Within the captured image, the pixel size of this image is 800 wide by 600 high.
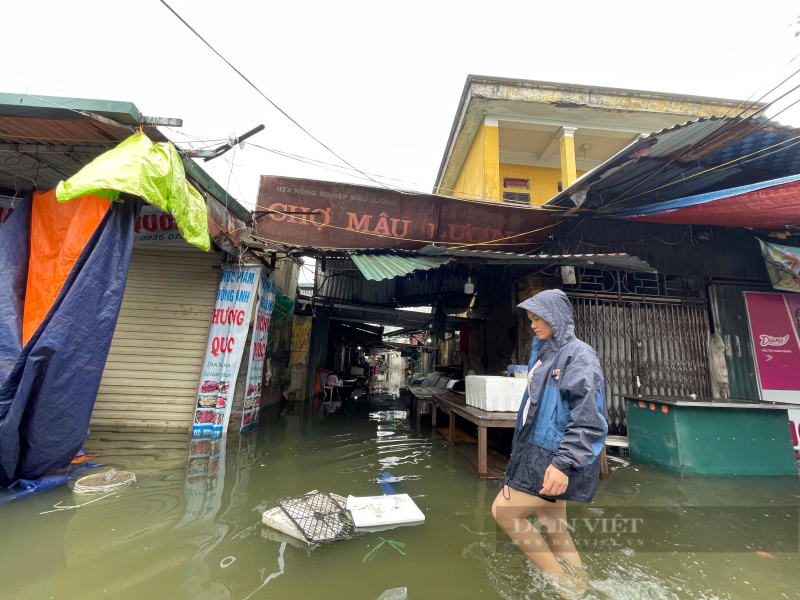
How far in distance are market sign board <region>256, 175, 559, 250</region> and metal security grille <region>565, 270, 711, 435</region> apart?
167 cm

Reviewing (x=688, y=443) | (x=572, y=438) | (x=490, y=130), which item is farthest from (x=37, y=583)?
(x=490, y=130)

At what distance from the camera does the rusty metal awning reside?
5.02 metres

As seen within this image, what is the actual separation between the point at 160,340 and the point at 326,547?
4.99 meters

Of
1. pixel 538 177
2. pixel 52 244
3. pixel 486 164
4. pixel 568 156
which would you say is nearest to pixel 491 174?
pixel 486 164

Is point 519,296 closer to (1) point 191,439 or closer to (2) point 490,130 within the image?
(2) point 490,130

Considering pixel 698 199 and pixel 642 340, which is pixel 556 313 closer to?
pixel 698 199

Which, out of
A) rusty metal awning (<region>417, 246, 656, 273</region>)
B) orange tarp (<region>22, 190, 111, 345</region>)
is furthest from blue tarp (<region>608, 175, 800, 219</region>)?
orange tarp (<region>22, 190, 111, 345</region>)

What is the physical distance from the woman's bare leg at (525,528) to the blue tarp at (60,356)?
163 inches

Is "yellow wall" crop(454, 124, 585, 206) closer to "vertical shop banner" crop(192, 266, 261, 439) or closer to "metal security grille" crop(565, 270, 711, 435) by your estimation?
"metal security grille" crop(565, 270, 711, 435)

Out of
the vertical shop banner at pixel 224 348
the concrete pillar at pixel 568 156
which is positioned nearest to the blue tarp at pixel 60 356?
the vertical shop banner at pixel 224 348

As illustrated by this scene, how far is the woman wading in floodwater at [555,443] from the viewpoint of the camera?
180 centimetres

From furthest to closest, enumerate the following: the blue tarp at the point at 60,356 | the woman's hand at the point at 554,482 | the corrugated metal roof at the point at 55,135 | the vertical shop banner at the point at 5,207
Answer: the vertical shop banner at the point at 5,207, the corrugated metal roof at the point at 55,135, the blue tarp at the point at 60,356, the woman's hand at the point at 554,482

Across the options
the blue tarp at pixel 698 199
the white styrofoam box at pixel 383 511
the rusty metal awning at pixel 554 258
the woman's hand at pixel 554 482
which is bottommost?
the white styrofoam box at pixel 383 511

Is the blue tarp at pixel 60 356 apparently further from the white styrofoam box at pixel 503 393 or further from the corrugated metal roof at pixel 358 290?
the corrugated metal roof at pixel 358 290
